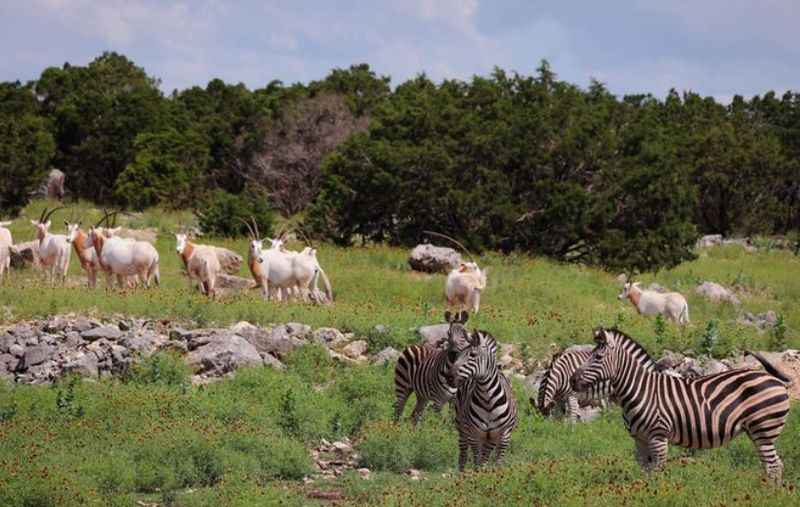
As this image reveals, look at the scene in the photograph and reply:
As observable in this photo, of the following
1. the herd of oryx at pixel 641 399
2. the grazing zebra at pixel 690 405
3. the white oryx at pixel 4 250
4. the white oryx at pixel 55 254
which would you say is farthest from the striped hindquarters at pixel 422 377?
the white oryx at pixel 55 254

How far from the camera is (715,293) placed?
29.5m

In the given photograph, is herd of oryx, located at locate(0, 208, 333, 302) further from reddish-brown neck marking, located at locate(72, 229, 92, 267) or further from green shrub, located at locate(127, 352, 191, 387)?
green shrub, located at locate(127, 352, 191, 387)

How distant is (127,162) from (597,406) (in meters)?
38.5

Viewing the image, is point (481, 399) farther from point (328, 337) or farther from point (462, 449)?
point (328, 337)

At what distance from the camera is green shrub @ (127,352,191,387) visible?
1645 cm

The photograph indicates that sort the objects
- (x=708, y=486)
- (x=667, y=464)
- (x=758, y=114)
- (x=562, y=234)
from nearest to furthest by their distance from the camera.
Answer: (x=708, y=486) → (x=667, y=464) → (x=562, y=234) → (x=758, y=114)

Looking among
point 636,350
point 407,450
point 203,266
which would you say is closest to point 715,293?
point 203,266

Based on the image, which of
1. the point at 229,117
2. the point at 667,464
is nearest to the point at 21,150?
the point at 229,117

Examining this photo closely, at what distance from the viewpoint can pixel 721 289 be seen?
29969mm

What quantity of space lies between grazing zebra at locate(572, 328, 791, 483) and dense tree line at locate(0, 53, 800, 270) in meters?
21.3

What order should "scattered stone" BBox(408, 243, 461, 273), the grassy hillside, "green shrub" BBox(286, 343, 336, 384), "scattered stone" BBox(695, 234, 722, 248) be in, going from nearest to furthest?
"green shrub" BBox(286, 343, 336, 384), the grassy hillside, "scattered stone" BBox(408, 243, 461, 273), "scattered stone" BBox(695, 234, 722, 248)

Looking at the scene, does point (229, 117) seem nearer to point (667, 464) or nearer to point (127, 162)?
point (127, 162)

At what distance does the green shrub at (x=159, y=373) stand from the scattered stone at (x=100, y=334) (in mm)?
1243

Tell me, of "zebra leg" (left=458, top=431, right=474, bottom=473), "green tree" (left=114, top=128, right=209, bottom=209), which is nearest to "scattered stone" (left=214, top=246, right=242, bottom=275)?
"green tree" (left=114, top=128, right=209, bottom=209)
